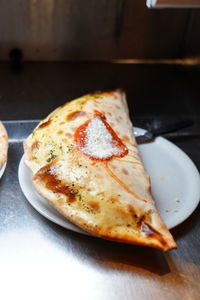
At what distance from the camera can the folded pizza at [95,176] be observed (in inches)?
37.9

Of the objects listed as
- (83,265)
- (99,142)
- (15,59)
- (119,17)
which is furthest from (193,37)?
(83,265)

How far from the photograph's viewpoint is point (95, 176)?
104 cm

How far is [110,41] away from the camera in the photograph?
2016mm

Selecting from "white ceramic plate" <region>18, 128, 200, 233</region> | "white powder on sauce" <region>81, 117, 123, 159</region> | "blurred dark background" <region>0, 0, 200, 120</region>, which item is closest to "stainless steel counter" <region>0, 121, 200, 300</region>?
"white ceramic plate" <region>18, 128, 200, 233</region>

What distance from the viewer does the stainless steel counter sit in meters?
0.94

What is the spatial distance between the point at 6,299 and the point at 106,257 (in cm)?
26

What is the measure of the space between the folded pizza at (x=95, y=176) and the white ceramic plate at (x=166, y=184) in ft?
0.16

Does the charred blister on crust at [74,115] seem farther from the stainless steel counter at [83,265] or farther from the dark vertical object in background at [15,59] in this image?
the dark vertical object in background at [15,59]

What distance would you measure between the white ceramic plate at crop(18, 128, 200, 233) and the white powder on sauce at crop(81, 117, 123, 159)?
19 cm

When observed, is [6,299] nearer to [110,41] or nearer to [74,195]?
[74,195]

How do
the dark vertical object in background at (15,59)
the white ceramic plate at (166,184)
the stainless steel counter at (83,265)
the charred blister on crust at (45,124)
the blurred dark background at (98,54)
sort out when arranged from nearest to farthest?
the stainless steel counter at (83,265) < the white ceramic plate at (166,184) < the charred blister on crust at (45,124) < the blurred dark background at (98,54) < the dark vertical object in background at (15,59)

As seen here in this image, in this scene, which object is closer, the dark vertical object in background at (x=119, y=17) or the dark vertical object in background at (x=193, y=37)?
the dark vertical object in background at (x=119, y=17)

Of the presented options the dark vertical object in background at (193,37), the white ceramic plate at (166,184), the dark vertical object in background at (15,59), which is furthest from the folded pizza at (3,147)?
the dark vertical object in background at (193,37)

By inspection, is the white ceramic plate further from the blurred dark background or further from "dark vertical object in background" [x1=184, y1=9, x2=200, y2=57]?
"dark vertical object in background" [x1=184, y1=9, x2=200, y2=57]
